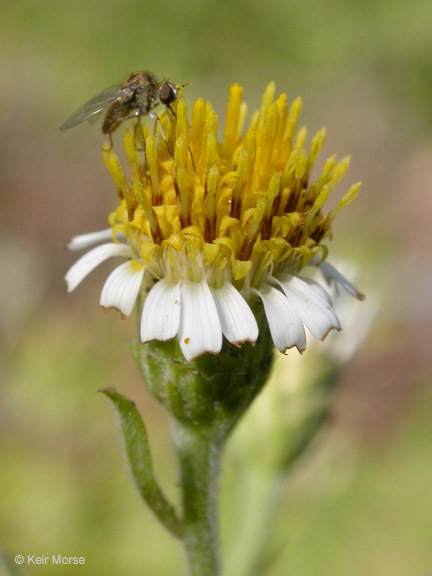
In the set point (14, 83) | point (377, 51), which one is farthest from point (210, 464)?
point (377, 51)

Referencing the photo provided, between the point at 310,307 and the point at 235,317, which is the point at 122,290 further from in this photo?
the point at 310,307

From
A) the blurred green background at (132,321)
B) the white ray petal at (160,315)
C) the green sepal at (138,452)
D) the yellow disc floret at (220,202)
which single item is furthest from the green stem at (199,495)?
the blurred green background at (132,321)

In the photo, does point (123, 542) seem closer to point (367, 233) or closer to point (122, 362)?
point (122, 362)

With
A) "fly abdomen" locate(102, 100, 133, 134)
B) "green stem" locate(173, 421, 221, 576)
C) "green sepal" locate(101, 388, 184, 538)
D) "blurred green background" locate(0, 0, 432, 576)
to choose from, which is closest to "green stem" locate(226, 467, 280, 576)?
"blurred green background" locate(0, 0, 432, 576)

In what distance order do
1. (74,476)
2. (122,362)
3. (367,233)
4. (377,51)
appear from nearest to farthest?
(74,476) < (122,362) < (367,233) < (377,51)

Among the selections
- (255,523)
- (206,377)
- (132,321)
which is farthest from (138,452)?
(132,321)

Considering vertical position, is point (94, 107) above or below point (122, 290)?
above
